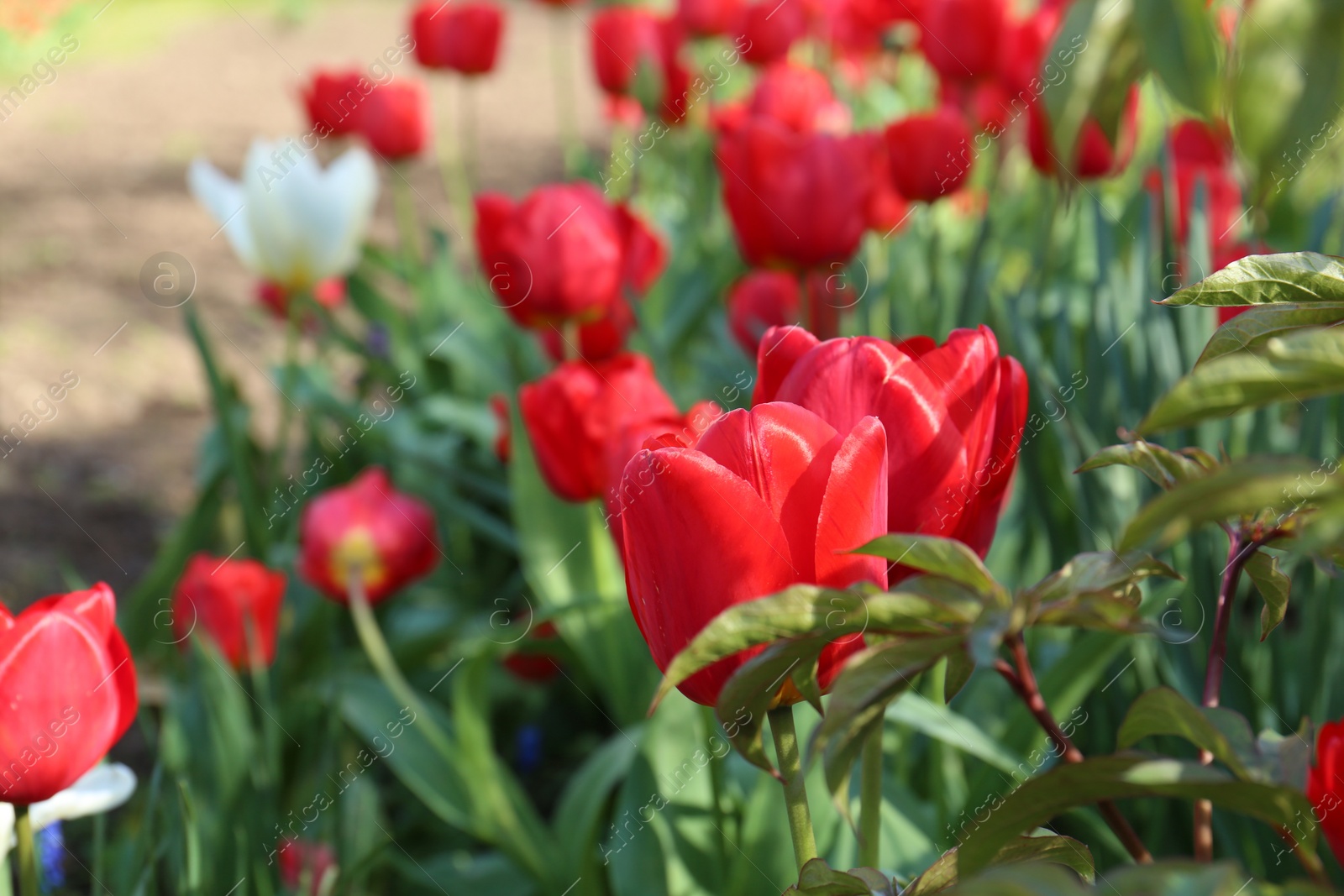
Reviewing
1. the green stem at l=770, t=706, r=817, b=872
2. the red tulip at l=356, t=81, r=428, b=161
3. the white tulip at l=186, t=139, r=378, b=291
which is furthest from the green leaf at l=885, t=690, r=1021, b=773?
the red tulip at l=356, t=81, r=428, b=161

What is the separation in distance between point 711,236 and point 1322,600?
4.69 feet

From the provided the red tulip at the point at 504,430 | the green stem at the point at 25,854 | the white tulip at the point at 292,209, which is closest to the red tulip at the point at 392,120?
the white tulip at the point at 292,209

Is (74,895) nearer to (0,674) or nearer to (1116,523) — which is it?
(0,674)

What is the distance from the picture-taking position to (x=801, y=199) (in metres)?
1.31

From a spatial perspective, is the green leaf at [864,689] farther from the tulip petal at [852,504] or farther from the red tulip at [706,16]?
the red tulip at [706,16]

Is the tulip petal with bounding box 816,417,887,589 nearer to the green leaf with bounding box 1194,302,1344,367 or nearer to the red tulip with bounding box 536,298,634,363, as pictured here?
the green leaf with bounding box 1194,302,1344,367

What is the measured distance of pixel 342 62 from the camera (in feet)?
17.6

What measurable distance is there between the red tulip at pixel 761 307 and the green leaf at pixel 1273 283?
3.29ft

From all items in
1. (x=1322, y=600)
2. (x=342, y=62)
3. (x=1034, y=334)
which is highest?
(x=342, y=62)

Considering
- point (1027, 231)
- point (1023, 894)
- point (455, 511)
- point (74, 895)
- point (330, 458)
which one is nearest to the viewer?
point (1023, 894)

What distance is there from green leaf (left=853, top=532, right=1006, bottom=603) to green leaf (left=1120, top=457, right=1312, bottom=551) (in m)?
0.06

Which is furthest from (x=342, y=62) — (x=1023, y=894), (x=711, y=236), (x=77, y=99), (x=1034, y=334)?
(x=1023, y=894)

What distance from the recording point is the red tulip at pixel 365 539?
4.03 feet

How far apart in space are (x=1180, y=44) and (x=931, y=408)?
44cm
